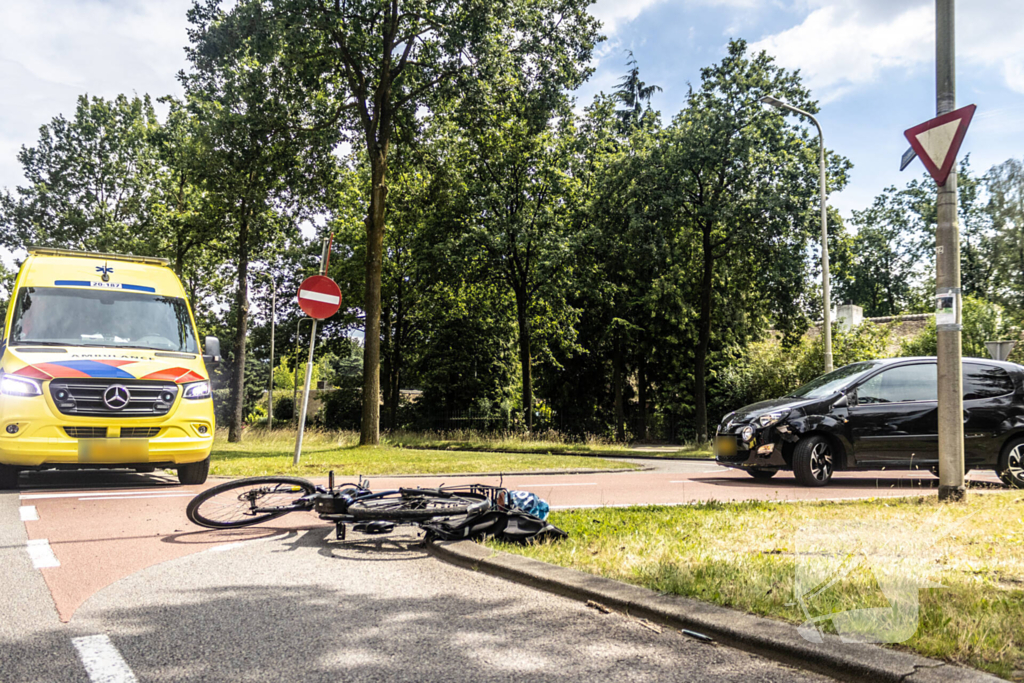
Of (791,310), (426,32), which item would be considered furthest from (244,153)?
(791,310)

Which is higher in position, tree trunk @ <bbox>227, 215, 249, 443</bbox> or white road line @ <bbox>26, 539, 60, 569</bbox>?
tree trunk @ <bbox>227, 215, 249, 443</bbox>

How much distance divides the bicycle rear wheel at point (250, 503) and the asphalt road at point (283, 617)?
136 mm

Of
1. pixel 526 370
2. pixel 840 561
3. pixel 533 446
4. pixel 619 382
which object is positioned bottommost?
pixel 533 446

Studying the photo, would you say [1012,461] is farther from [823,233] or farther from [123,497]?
[823,233]

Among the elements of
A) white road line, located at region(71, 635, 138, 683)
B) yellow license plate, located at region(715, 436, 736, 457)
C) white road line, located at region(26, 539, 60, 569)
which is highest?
yellow license plate, located at region(715, 436, 736, 457)

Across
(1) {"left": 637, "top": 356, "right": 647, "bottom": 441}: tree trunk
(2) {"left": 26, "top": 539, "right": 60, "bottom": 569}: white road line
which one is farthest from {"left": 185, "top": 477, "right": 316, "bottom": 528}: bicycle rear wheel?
(1) {"left": 637, "top": 356, "right": 647, "bottom": 441}: tree trunk

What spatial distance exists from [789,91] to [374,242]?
14.9 meters

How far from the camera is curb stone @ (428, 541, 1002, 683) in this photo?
3.00 m

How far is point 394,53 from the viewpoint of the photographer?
59.0 feet

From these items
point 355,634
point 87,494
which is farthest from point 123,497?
point 355,634

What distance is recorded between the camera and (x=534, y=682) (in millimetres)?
3109

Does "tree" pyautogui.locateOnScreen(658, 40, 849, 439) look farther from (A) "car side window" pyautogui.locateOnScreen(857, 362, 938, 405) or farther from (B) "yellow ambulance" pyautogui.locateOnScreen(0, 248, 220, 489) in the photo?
(B) "yellow ambulance" pyautogui.locateOnScreen(0, 248, 220, 489)

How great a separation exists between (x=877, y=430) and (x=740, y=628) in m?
7.63

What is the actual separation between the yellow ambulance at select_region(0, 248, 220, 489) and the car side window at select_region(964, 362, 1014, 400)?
10127 millimetres
